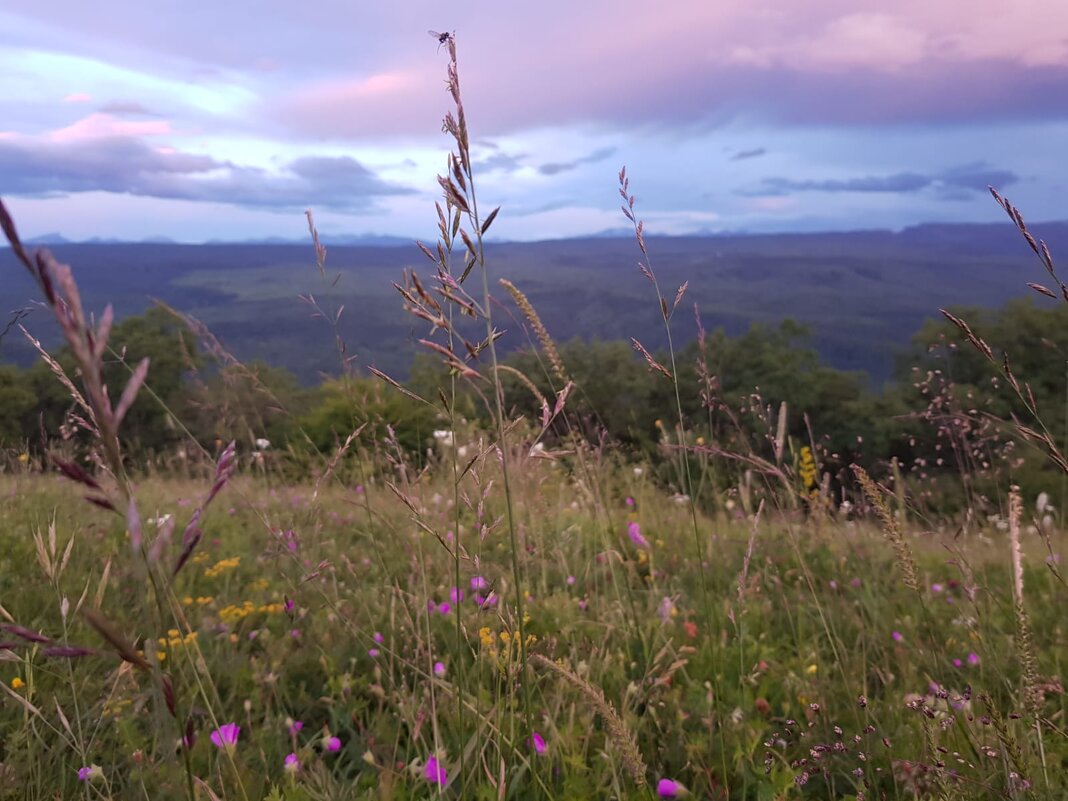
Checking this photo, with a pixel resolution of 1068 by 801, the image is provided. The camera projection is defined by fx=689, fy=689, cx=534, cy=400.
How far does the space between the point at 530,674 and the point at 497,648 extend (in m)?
0.14

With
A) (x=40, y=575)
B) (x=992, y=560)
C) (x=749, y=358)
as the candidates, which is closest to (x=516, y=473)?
(x=40, y=575)

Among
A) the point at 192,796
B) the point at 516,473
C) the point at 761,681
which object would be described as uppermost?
the point at 192,796

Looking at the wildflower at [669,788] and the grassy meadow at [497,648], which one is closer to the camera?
the grassy meadow at [497,648]

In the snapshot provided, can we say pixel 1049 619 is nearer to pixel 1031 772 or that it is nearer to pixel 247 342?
pixel 1031 772

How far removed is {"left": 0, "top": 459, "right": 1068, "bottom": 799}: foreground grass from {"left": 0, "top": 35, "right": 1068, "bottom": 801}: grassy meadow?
0.05 feet

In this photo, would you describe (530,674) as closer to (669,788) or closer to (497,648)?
(497,648)

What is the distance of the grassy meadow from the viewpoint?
116 centimetres

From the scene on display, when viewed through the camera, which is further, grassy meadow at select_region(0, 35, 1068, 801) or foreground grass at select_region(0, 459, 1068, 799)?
foreground grass at select_region(0, 459, 1068, 799)

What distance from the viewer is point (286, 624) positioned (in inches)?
108

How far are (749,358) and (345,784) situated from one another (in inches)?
1678

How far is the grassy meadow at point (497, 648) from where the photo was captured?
1.16m

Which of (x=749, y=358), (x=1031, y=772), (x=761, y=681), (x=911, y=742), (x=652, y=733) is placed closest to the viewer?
(x=1031, y=772)

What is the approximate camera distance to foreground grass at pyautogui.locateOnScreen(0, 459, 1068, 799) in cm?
156

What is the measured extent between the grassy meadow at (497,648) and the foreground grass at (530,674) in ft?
0.05
